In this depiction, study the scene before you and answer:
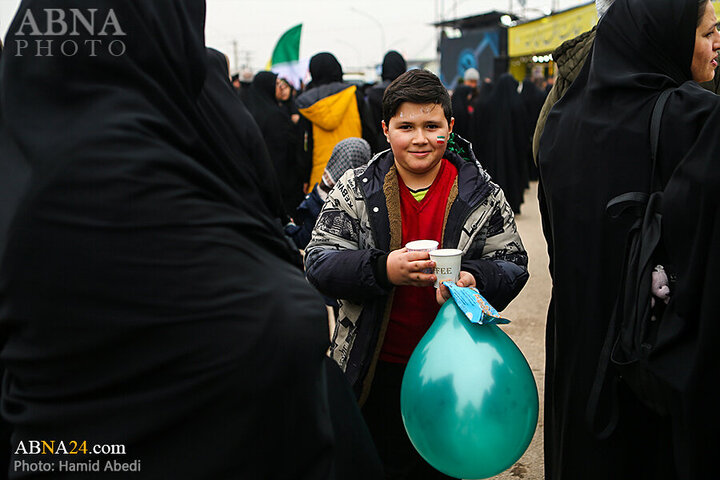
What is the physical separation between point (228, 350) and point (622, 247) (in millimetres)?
1373

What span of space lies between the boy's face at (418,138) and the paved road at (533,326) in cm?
170

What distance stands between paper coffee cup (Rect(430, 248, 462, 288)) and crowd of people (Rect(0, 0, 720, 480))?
6cm

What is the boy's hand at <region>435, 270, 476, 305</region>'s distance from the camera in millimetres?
2238

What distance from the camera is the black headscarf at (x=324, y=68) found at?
21.9 ft

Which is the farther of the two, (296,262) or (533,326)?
(533,326)

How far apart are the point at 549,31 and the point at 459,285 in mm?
17750

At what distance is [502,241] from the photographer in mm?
2594

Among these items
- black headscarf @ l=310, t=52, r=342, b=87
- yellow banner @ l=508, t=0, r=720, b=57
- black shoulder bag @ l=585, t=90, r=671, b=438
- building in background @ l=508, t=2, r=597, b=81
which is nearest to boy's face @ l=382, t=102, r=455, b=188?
black shoulder bag @ l=585, t=90, r=671, b=438

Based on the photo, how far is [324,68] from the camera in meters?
6.71

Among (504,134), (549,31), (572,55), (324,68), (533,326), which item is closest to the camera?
(572,55)

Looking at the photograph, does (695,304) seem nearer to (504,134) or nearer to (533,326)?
(533,326)

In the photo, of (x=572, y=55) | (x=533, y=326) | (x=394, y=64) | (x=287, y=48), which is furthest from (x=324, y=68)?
(x=287, y=48)

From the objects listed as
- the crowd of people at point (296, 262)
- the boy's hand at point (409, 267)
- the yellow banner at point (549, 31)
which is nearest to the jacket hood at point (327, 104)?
the crowd of people at point (296, 262)

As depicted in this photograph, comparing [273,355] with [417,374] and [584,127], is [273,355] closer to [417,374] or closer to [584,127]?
[417,374]
